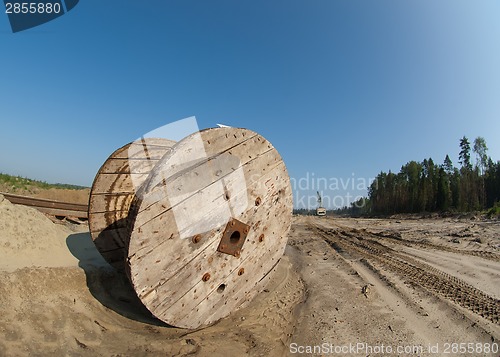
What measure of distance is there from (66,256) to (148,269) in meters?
1.99

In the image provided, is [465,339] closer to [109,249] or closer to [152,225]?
[152,225]

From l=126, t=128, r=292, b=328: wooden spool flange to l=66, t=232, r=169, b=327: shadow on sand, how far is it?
54 centimetres

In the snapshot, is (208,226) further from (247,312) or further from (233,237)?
(247,312)

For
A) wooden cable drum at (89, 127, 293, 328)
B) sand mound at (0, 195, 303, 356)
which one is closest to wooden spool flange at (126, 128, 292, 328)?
wooden cable drum at (89, 127, 293, 328)

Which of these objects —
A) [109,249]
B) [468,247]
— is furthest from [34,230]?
[468,247]

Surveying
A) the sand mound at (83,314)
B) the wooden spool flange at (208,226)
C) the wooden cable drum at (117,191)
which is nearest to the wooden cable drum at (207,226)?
the wooden spool flange at (208,226)

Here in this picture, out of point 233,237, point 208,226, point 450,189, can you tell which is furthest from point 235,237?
point 450,189

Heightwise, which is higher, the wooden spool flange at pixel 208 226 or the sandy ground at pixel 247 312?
the wooden spool flange at pixel 208 226

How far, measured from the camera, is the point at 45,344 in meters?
2.10

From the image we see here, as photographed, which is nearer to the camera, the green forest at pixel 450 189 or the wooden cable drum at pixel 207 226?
the wooden cable drum at pixel 207 226

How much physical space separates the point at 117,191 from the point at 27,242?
113cm

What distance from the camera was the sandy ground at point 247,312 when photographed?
2.24 meters

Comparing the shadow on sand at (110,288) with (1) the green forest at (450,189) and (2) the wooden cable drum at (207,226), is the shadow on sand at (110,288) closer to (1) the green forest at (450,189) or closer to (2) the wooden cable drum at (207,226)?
(2) the wooden cable drum at (207,226)

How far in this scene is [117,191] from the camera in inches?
152
